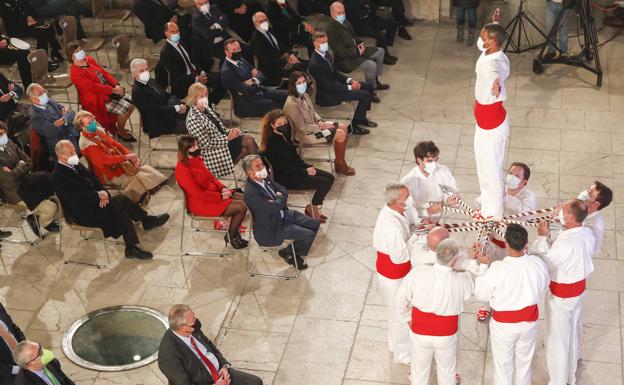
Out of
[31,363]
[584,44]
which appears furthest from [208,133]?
[584,44]

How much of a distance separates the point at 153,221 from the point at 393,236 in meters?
3.31

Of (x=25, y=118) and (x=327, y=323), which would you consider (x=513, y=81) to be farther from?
(x=25, y=118)

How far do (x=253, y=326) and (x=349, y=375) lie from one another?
103 cm

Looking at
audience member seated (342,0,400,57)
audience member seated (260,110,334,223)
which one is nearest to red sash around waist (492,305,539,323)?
audience member seated (260,110,334,223)

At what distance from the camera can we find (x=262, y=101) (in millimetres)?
9836

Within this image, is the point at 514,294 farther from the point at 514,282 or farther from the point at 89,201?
the point at 89,201

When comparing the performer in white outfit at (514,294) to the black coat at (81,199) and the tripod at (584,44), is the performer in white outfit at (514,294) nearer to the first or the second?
the black coat at (81,199)

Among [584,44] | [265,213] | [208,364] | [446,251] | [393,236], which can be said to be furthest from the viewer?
[584,44]

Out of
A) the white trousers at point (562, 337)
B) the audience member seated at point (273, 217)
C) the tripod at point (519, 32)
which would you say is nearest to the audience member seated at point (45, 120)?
the audience member seated at point (273, 217)

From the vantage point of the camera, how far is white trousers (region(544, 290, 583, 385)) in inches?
252

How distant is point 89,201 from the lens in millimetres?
8102

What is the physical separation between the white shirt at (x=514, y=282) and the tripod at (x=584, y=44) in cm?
577

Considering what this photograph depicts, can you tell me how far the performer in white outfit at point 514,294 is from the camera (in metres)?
5.91

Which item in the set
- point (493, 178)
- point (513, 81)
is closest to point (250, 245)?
point (493, 178)
